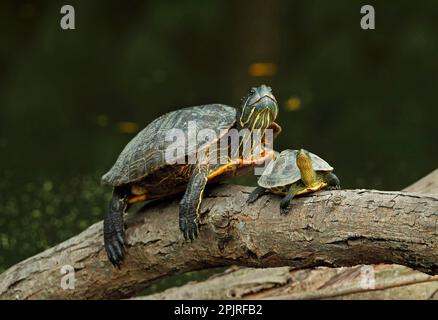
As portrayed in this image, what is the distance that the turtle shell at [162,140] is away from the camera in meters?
1.76

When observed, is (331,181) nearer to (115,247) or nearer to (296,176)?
(296,176)

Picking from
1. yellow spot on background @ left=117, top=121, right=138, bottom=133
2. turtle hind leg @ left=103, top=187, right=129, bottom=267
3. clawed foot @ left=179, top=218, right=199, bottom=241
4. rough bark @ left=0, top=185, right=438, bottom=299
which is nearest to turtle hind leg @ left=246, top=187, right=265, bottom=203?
rough bark @ left=0, top=185, right=438, bottom=299

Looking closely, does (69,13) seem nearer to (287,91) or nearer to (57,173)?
(287,91)

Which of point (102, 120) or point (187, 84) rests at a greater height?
point (187, 84)

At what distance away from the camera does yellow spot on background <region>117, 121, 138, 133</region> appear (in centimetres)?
401

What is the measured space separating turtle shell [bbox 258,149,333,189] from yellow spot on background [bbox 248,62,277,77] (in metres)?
3.21

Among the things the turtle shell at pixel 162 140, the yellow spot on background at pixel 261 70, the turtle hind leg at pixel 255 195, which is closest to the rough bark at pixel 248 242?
the turtle hind leg at pixel 255 195

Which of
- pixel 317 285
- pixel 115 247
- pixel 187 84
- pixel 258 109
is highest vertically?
pixel 258 109

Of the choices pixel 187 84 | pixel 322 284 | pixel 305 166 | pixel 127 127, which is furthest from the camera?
pixel 187 84

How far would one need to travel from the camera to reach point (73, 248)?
1.98m

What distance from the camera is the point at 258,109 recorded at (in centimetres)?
171

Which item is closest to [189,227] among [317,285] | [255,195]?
[255,195]

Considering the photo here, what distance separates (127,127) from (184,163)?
240cm

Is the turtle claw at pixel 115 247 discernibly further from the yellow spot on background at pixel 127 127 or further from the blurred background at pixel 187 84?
the yellow spot on background at pixel 127 127
